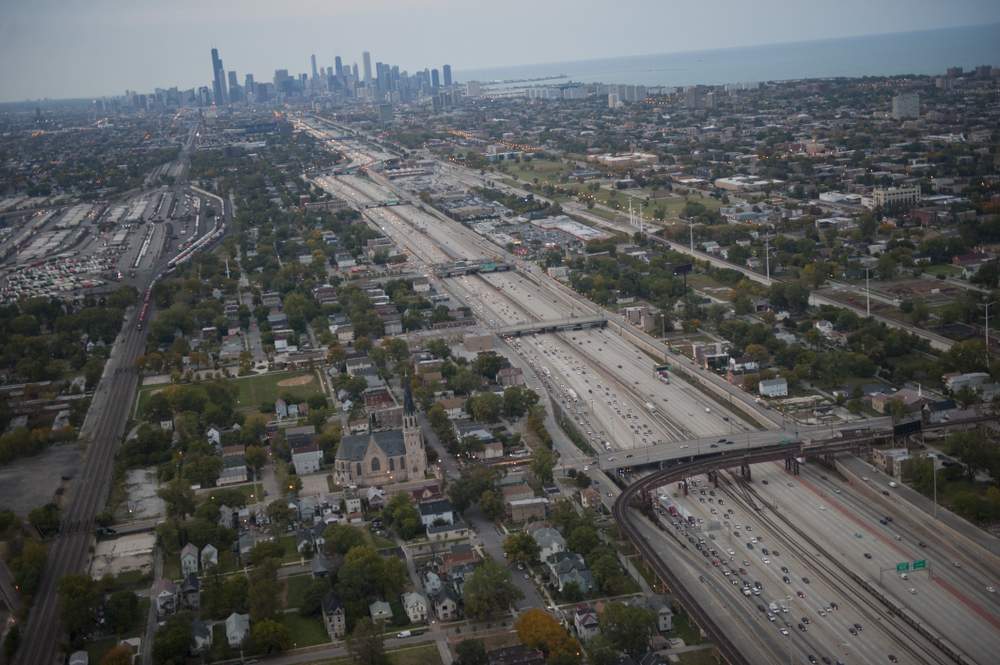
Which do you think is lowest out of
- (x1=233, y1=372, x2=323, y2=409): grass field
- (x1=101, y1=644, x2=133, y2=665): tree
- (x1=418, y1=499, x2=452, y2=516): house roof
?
(x1=101, y1=644, x2=133, y2=665): tree

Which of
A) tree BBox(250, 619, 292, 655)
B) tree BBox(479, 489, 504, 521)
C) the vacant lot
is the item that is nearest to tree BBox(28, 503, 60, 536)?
the vacant lot

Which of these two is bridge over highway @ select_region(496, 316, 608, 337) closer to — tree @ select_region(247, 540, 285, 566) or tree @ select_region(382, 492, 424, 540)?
tree @ select_region(382, 492, 424, 540)

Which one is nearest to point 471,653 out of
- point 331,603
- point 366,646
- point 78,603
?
point 366,646

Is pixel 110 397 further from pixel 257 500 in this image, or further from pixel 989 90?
pixel 989 90

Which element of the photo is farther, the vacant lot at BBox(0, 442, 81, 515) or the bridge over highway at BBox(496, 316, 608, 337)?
A: the bridge over highway at BBox(496, 316, 608, 337)

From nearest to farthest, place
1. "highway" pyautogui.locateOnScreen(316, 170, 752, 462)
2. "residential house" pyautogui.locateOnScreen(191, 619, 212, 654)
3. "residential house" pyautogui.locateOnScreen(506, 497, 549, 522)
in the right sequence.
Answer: "residential house" pyautogui.locateOnScreen(191, 619, 212, 654), "residential house" pyautogui.locateOnScreen(506, 497, 549, 522), "highway" pyautogui.locateOnScreen(316, 170, 752, 462)
